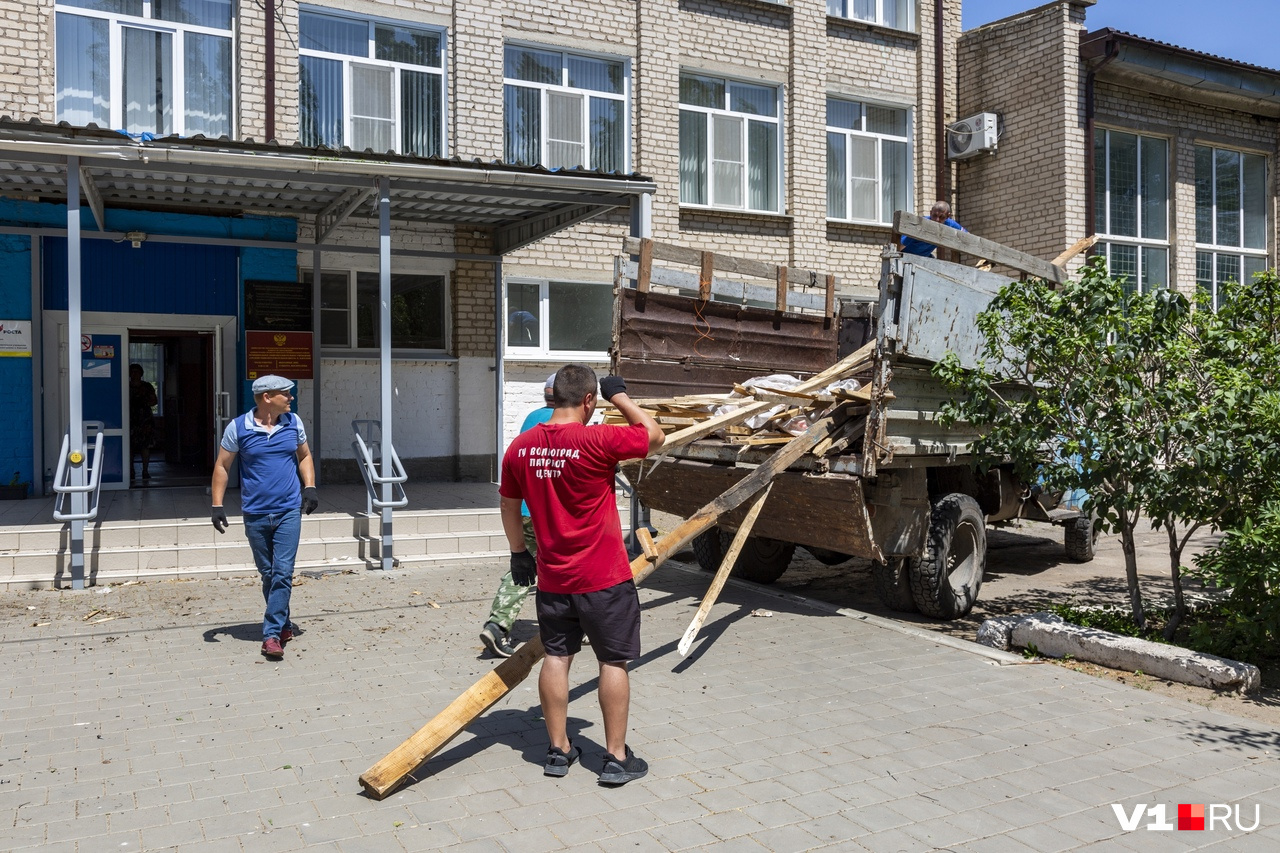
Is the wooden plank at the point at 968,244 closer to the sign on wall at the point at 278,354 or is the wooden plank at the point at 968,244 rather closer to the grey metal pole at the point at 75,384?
the grey metal pole at the point at 75,384

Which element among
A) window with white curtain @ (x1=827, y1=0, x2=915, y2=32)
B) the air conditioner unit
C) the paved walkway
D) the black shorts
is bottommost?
the paved walkway

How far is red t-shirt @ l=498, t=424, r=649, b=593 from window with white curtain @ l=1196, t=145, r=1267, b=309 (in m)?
17.6

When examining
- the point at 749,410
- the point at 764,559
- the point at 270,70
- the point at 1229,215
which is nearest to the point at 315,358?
the point at 270,70

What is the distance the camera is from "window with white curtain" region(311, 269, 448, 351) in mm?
12969

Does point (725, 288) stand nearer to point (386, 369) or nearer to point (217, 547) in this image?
point (386, 369)

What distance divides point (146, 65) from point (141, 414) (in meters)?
4.12

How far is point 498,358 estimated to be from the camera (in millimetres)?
13453

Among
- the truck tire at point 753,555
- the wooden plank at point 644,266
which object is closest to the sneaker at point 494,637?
the truck tire at point 753,555

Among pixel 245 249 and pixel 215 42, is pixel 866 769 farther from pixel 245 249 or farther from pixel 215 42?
pixel 215 42

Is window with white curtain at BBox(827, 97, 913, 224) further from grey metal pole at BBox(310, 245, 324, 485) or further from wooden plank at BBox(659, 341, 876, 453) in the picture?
wooden plank at BBox(659, 341, 876, 453)

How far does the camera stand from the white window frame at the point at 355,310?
505 inches

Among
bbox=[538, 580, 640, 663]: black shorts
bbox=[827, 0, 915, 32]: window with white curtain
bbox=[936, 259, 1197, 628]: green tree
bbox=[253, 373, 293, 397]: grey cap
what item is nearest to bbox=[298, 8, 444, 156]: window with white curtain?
bbox=[253, 373, 293, 397]: grey cap

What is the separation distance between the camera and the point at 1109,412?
627 centimetres

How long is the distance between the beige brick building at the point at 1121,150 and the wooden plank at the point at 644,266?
10.8m
